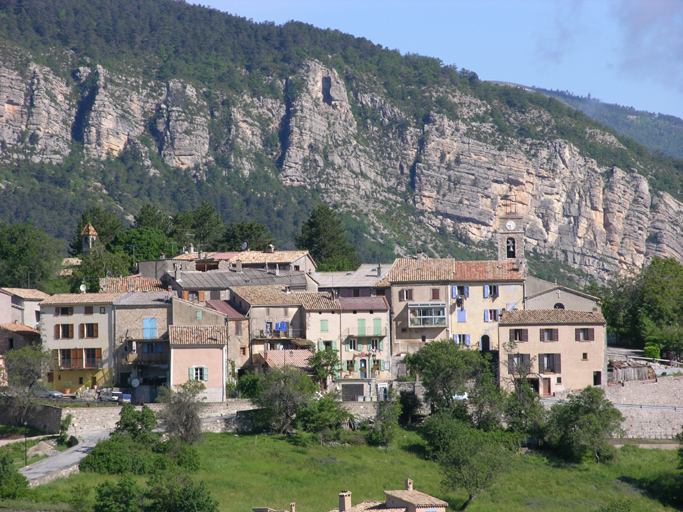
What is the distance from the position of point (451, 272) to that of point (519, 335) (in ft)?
38.4

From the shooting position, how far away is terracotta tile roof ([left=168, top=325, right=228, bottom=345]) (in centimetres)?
6669

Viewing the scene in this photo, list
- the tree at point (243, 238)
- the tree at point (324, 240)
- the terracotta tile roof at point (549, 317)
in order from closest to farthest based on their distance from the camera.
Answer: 1. the terracotta tile roof at point (549, 317)
2. the tree at point (243, 238)
3. the tree at point (324, 240)

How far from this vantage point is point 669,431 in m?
71.2

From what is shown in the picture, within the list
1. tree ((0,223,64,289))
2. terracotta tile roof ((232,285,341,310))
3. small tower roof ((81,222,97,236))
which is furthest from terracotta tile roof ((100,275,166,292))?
small tower roof ((81,222,97,236))

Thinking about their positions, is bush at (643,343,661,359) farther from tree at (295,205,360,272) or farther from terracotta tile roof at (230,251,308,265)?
tree at (295,205,360,272)

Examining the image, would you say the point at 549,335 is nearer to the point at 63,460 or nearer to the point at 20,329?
the point at 63,460

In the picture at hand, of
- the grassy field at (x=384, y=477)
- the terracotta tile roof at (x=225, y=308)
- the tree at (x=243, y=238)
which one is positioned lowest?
the grassy field at (x=384, y=477)

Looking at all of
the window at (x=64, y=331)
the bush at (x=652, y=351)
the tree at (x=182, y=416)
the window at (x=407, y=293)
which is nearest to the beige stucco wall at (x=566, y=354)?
the window at (x=407, y=293)

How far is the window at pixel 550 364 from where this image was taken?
7275cm

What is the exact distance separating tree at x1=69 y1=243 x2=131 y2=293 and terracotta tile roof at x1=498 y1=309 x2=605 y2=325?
37.7 m

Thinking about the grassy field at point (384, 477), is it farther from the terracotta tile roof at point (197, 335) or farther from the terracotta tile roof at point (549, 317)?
the terracotta tile roof at point (549, 317)

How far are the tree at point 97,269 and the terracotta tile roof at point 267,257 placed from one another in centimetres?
1107

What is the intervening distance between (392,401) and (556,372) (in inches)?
525

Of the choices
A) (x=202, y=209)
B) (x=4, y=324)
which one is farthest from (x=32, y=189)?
(x=4, y=324)
